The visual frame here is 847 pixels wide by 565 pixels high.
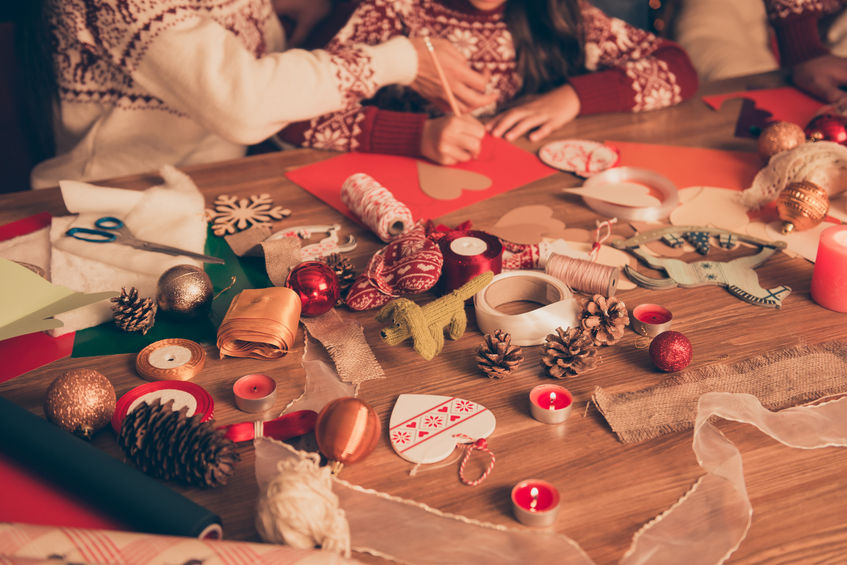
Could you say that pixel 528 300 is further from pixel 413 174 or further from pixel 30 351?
pixel 30 351

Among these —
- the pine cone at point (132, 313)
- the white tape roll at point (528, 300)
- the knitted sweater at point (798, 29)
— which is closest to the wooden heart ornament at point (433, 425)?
the white tape roll at point (528, 300)

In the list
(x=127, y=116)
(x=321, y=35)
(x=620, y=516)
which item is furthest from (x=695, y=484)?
(x=321, y=35)

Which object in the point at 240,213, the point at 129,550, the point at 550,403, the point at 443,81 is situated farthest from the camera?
the point at 443,81

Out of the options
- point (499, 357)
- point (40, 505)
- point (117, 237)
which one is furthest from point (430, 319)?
point (117, 237)

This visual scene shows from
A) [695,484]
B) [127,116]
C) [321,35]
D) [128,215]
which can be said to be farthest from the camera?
[321,35]

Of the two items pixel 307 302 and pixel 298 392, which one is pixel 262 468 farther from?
pixel 307 302

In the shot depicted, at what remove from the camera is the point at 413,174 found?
1.22 metres

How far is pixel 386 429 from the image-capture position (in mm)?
681

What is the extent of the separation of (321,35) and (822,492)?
4.55 feet

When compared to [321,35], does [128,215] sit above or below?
below

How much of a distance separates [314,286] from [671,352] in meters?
0.41

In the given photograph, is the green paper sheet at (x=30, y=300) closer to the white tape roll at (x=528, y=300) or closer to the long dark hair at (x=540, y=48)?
the white tape roll at (x=528, y=300)

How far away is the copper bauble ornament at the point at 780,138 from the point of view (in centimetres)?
112

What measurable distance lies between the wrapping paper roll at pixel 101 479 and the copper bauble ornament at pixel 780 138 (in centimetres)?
103
